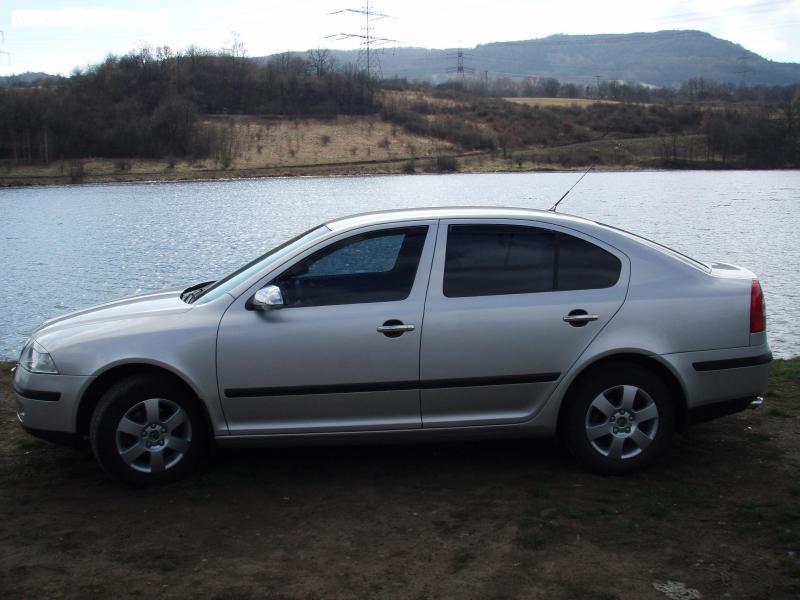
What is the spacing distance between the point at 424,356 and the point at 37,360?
2.38 metres

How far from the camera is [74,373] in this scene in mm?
5223

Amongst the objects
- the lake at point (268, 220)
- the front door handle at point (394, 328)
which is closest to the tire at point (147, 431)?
the front door handle at point (394, 328)

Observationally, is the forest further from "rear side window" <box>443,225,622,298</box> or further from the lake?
"rear side window" <box>443,225,622,298</box>

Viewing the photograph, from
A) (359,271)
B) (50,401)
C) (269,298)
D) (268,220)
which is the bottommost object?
(268,220)

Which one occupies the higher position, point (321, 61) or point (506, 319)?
point (321, 61)

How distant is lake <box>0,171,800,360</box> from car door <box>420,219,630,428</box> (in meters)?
6.92

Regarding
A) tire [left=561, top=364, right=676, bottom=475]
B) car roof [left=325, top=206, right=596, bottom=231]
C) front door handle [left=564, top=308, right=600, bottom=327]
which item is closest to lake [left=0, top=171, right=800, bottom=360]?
car roof [left=325, top=206, right=596, bottom=231]

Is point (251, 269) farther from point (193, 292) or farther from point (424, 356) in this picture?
point (424, 356)

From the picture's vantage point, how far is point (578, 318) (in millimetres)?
5195

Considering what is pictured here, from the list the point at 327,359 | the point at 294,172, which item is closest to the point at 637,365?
the point at 327,359

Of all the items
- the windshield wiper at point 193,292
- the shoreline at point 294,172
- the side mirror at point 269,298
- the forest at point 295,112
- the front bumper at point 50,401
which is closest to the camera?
the side mirror at point 269,298

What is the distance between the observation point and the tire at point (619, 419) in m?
5.25

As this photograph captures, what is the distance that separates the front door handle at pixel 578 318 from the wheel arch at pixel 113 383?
2215 mm

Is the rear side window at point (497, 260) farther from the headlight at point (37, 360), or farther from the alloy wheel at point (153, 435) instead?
the headlight at point (37, 360)
